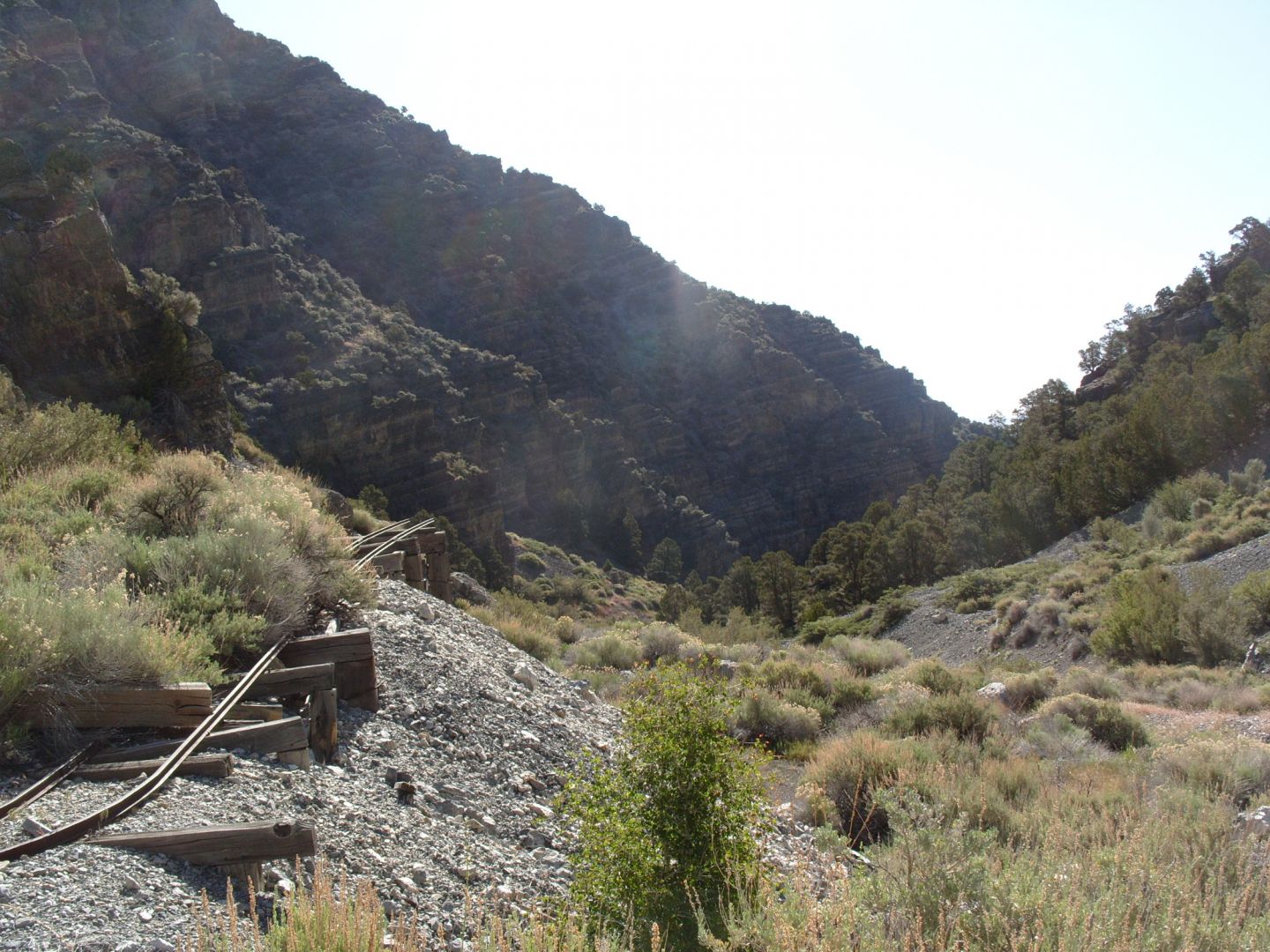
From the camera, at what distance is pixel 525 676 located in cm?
827

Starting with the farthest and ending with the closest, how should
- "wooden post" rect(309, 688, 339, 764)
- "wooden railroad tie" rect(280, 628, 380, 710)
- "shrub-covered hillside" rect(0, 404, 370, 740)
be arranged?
"wooden railroad tie" rect(280, 628, 380, 710), "wooden post" rect(309, 688, 339, 764), "shrub-covered hillside" rect(0, 404, 370, 740)

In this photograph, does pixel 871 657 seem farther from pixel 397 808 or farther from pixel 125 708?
pixel 125 708

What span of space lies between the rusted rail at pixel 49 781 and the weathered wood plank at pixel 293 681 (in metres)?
1.06

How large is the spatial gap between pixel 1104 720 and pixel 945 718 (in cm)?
175

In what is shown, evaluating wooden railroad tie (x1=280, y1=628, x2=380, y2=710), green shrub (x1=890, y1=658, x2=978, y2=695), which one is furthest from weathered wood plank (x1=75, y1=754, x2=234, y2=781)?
green shrub (x1=890, y1=658, x2=978, y2=695)

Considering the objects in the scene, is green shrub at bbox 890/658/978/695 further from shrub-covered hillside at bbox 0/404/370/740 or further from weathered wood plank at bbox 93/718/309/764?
weathered wood plank at bbox 93/718/309/764

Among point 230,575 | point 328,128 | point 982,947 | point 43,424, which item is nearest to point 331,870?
point 982,947

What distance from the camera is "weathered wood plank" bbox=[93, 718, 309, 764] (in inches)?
176

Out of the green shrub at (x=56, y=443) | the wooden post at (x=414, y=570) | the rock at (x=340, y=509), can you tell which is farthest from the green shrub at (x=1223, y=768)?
the rock at (x=340, y=509)

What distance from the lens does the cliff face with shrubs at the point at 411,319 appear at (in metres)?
55.1

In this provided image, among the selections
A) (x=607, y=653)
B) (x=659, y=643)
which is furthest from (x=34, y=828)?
(x=659, y=643)

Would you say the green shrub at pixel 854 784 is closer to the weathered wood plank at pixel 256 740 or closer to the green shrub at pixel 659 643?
the weathered wood plank at pixel 256 740

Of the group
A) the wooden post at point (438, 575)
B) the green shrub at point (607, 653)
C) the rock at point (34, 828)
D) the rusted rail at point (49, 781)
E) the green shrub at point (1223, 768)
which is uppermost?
the green shrub at point (1223, 768)

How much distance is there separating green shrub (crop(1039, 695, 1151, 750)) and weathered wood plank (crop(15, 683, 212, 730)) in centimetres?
857
